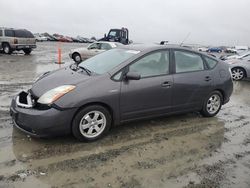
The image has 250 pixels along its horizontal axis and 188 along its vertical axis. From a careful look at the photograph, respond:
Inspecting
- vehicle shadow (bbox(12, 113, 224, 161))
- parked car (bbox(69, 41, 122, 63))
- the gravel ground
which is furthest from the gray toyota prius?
parked car (bbox(69, 41, 122, 63))

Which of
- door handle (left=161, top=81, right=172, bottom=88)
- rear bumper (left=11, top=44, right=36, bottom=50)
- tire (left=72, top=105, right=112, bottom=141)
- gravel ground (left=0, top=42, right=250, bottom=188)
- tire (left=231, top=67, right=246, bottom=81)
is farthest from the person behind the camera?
rear bumper (left=11, top=44, right=36, bottom=50)

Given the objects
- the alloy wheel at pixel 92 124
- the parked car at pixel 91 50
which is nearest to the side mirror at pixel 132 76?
the alloy wheel at pixel 92 124

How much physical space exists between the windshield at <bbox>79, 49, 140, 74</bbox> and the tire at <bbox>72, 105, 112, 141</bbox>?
0.75 meters

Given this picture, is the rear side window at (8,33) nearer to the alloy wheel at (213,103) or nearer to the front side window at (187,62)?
the front side window at (187,62)

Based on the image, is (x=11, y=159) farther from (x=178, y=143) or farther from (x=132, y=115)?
(x=178, y=143)

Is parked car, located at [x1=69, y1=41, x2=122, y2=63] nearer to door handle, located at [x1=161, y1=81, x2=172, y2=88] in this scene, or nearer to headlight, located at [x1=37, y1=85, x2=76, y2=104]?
door handle, located at [x1=161, y1=81, x2=172, y2=88]

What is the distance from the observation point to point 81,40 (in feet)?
210

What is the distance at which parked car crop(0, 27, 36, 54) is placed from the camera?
798 inches

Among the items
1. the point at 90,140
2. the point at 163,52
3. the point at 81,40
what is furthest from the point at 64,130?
the point at 81,40

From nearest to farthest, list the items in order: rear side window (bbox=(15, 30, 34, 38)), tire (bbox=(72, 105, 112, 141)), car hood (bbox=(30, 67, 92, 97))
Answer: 1. tire (bbox=(72, 105, 112, 141))
2. car hood (bbox=(30, 67, 92, 97))
3. rear side window (bbox=(15, 30, 34, 38))

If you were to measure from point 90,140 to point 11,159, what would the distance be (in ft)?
4.04

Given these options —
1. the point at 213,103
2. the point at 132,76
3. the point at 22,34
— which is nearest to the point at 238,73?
the point at 213,103

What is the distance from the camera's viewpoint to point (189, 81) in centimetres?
558

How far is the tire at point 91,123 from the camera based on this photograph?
4.41 metres
